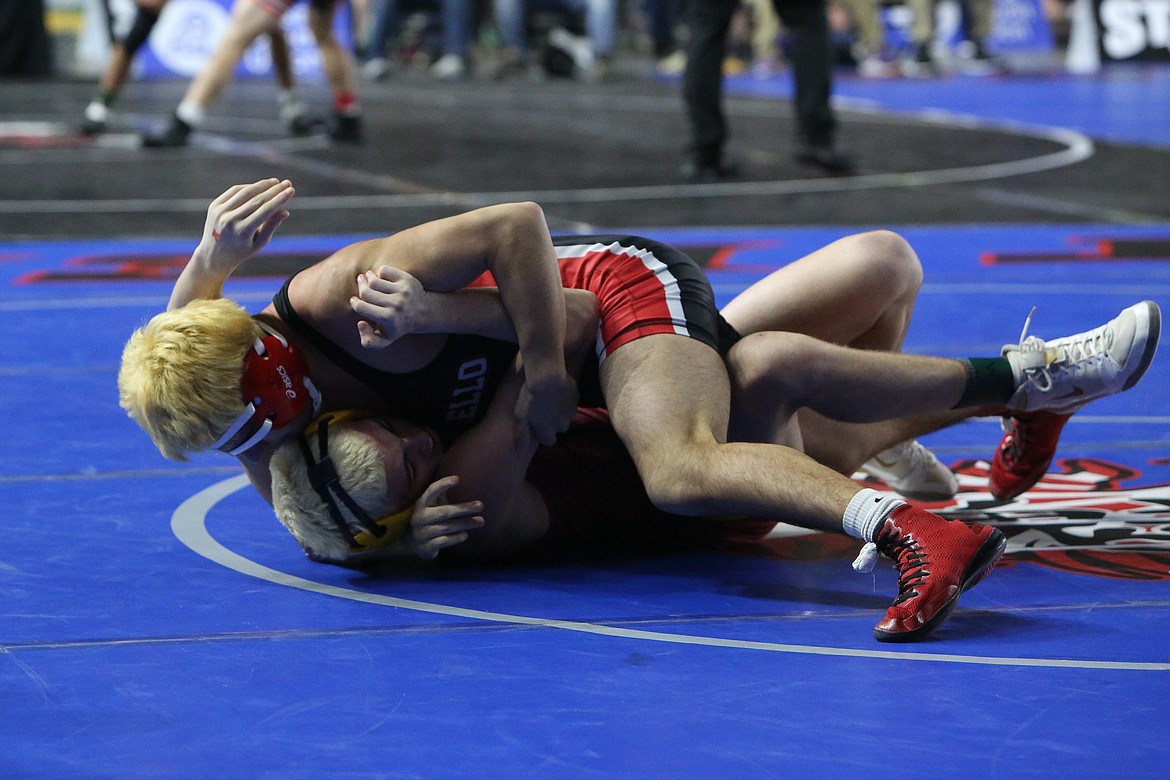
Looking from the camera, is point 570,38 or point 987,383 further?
point 570,38

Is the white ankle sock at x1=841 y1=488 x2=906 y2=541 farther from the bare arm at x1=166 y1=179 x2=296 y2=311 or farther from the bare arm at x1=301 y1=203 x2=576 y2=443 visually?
the bare arm at x1=166 y1=179 x2=296 y2=311

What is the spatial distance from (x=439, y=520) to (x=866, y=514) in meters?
0.75

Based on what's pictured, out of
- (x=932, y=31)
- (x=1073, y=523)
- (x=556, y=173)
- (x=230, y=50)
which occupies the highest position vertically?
(x=230, y=50)

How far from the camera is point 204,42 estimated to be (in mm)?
15391

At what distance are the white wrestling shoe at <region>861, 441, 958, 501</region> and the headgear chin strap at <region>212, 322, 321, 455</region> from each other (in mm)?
1280

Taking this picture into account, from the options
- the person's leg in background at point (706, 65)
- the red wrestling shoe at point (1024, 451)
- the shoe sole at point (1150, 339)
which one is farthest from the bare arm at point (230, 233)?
the person's leg in background at point (706, 65)

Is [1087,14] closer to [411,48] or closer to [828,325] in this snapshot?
[411,48]

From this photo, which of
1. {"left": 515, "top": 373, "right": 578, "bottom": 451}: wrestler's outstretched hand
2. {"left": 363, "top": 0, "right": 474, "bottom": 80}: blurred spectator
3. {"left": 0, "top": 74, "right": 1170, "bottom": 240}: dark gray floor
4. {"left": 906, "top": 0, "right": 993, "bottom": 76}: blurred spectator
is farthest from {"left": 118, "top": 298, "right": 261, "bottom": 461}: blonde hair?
{"left": 906, "top": 0, "right": 993, "bottom": 76}: blurred spectator

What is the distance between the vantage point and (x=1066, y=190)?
801 cm

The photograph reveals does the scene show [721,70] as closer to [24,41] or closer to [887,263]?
[887,263]

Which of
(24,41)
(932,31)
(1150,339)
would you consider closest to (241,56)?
(1150,339)

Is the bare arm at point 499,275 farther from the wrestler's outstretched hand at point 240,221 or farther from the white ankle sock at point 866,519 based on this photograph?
the white ankle sock at point 866,519

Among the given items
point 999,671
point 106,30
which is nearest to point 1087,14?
point 106,30

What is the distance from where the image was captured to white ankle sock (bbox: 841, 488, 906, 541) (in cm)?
260
